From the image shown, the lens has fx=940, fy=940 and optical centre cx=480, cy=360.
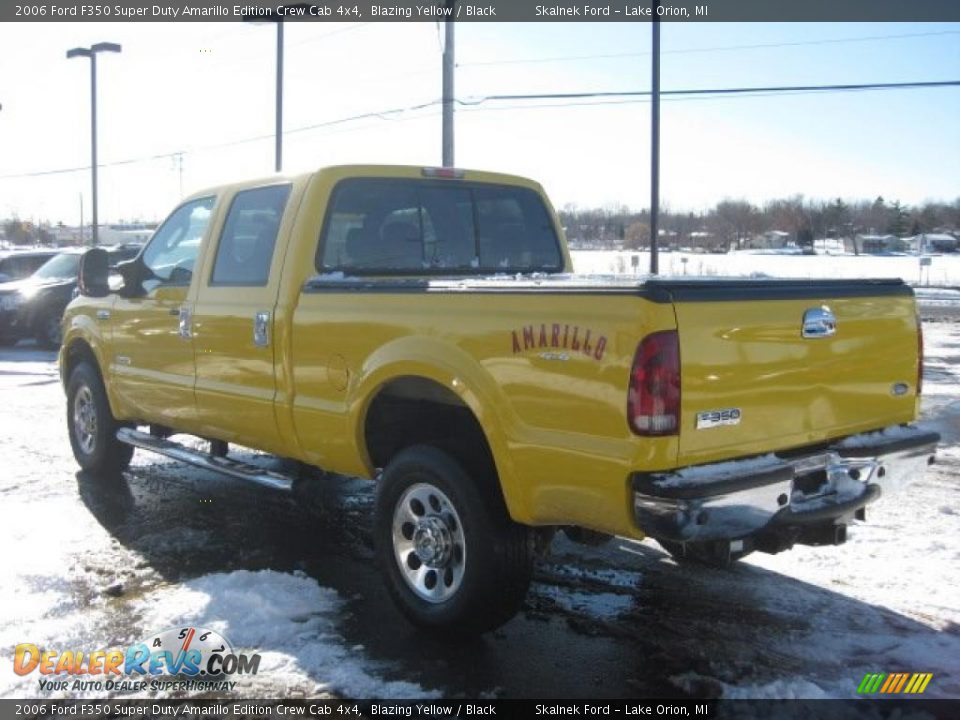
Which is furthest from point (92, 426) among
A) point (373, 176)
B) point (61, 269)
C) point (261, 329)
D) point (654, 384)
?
point (61, 269)

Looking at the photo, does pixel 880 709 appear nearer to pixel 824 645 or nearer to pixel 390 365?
pixel 824 645

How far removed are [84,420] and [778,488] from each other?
5926 millimetres

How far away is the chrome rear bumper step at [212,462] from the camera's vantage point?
17.3 ft

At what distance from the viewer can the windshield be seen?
17.8 meters

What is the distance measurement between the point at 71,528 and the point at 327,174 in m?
2.91

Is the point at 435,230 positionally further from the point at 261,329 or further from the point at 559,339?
the point at 559,339

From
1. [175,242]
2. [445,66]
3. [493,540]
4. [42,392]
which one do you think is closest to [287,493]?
[493,540]

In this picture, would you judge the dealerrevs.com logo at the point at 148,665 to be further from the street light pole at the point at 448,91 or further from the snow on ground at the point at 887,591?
the street light pole at the point at 448,91

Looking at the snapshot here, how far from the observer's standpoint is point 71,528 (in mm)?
6086

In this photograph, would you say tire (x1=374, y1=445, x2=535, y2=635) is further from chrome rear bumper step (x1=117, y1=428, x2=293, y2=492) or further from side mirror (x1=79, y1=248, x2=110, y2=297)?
side mirror (x1=79, y1=248, x2=110, y2=297)

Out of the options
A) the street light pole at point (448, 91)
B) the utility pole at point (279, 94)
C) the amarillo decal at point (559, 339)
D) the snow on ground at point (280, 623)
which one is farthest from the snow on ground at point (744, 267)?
the amarillo decal at point (559, 339)

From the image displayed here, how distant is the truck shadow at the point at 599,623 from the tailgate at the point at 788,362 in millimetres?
958

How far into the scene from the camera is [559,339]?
11.7 feet

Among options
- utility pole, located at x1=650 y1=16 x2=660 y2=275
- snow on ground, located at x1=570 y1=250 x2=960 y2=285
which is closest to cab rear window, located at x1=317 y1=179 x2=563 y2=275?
utility pole, located at x1=650 y1=16 x2=660 y2=275
